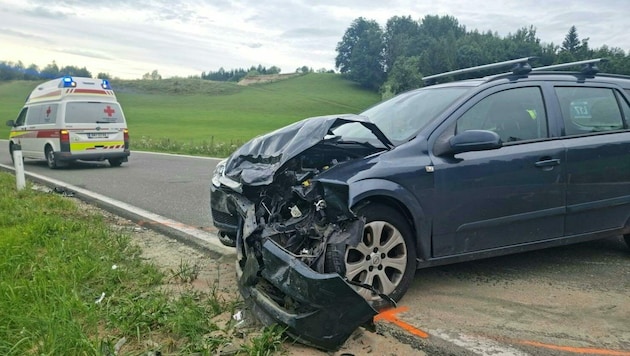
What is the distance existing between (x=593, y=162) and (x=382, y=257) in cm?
220

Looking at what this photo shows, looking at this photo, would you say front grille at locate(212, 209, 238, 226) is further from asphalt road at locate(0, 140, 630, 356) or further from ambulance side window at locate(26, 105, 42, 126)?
ambulance side window at locate(26, 105, 42, 126)

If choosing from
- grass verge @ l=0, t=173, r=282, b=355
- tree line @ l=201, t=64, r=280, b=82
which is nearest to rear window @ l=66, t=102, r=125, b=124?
grass verge @ l=0, t=173, r=282, b=355

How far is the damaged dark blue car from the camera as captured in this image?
3256 millimetres

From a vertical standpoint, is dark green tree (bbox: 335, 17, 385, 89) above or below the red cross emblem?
above

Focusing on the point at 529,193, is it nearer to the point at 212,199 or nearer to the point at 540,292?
the point at 540,292

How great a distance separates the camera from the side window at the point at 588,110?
4.49 metres

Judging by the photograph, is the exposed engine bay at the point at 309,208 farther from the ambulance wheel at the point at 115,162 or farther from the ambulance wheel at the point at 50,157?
the ambulance wheel at the point at 50,157

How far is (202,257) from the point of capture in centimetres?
497

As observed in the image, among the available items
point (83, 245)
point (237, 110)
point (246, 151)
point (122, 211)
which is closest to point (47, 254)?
point (83, 245)


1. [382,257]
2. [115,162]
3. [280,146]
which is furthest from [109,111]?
[382,257]

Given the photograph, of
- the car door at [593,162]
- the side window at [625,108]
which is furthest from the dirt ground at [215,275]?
the side window at [625,108]

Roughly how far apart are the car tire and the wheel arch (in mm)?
51

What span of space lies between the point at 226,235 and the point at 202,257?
606 mm

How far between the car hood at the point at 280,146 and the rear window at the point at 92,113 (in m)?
10.9
